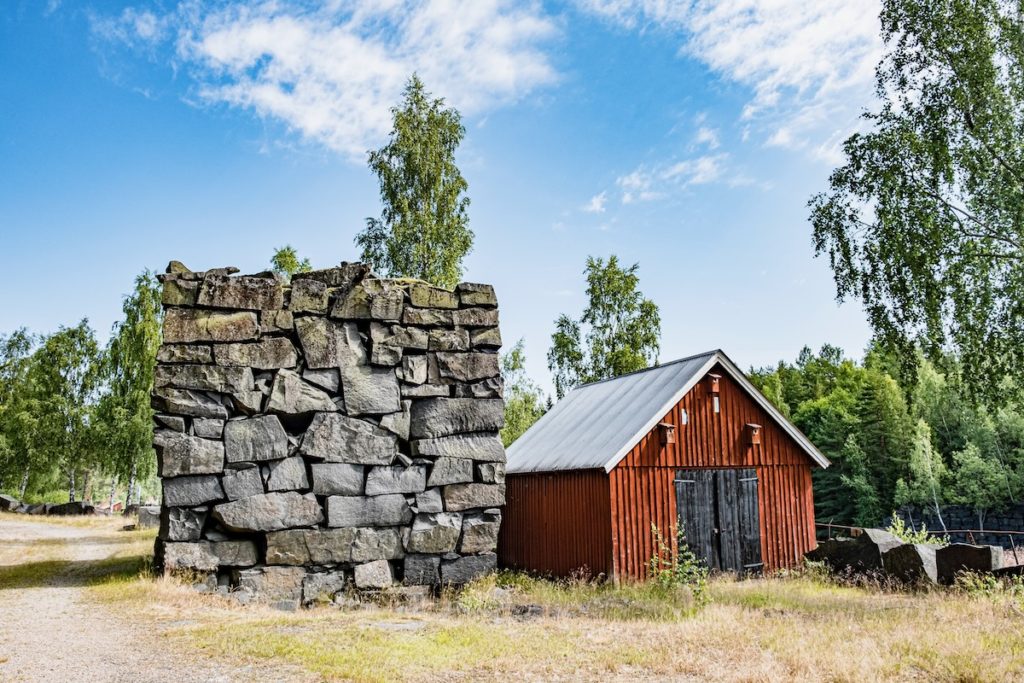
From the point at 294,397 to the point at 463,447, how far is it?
2.86 metres

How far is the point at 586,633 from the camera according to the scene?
Answer: 358 inches

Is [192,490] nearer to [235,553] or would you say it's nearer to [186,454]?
[186,454]

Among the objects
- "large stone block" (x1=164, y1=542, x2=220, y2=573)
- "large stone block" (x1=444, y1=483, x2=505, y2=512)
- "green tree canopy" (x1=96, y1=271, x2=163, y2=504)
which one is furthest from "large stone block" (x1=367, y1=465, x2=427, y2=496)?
"green tree canopy" (x1=96, y1=271, x2=163, y2=504)

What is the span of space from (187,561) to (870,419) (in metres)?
41.9

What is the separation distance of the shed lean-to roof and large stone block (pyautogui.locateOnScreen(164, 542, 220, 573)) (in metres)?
6.92

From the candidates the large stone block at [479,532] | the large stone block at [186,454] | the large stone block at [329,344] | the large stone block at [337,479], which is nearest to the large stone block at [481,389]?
the large stone block at [329,344]

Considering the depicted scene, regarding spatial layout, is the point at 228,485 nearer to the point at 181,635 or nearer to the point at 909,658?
the point at 181,635

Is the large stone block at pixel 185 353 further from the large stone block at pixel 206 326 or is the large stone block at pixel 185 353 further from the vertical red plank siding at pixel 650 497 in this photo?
the vertical red plank siding at pixel 650 497

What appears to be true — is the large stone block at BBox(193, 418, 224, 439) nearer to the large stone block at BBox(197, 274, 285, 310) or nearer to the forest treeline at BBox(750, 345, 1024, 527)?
the large stone block at BBox(197, 274, 285, 310)

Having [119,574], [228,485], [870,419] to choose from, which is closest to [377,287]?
[228,485]

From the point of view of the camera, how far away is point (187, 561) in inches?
447

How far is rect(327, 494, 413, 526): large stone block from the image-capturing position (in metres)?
12.0

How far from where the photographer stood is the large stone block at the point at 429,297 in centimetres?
1295

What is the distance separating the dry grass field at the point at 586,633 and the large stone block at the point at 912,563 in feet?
1.79
